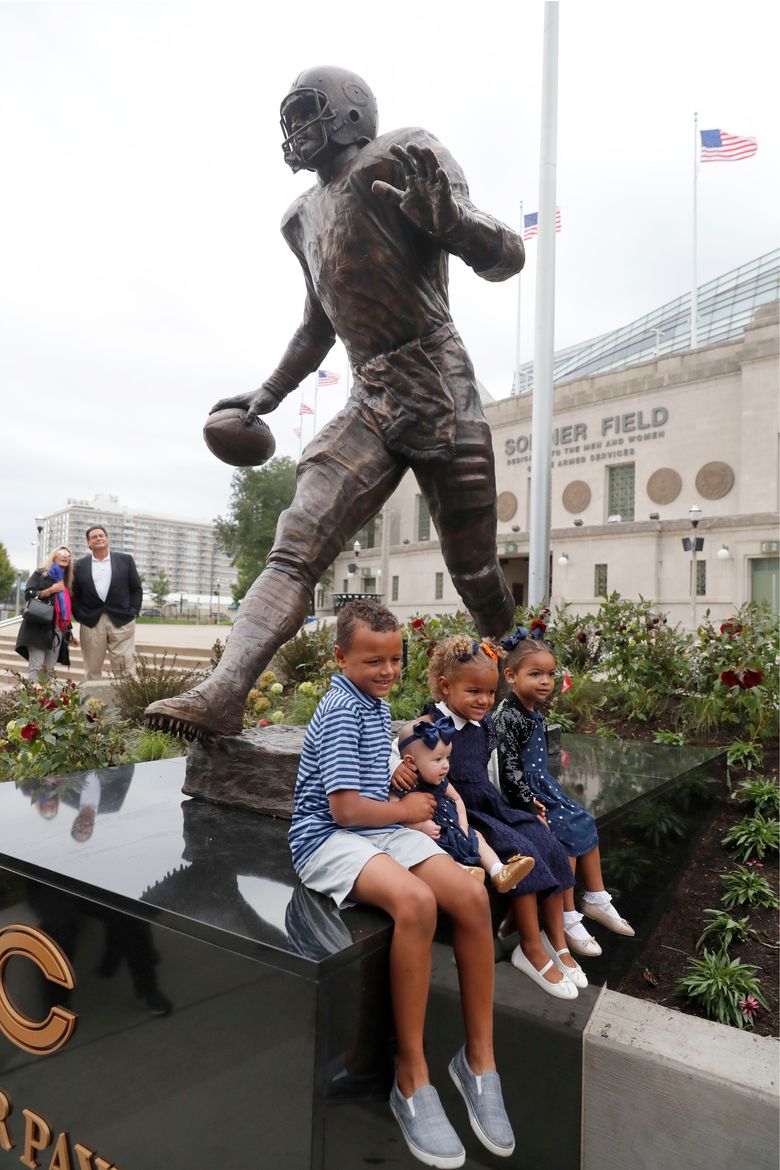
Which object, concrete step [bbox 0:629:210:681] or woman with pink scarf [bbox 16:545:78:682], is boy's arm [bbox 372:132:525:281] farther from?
concrete step [bbox 0:629:210:681]

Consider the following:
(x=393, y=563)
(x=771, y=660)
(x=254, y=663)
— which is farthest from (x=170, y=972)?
(x=393, y=563)


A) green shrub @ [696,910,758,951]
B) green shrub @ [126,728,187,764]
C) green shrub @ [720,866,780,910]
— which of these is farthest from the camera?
green shrub @ [126,728,187,764]

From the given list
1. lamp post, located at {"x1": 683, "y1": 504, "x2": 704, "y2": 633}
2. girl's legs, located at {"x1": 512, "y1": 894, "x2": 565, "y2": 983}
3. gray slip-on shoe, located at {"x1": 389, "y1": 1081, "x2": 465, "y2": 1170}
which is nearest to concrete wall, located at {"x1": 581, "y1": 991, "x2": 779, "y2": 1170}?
girl's legs, located at {"x1": 512, "y1": 894, "x2": 565, "y2": 983}

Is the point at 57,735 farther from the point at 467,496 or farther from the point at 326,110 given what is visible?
the point at 326,110

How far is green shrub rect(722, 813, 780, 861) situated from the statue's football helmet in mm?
3825

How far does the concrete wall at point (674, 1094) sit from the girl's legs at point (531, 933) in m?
0.39

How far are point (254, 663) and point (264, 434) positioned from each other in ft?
4.12

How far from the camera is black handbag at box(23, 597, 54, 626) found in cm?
739

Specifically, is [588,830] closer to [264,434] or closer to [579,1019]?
[579,1019]

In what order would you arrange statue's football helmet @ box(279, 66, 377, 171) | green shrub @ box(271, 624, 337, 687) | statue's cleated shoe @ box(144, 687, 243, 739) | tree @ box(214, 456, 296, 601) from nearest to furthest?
statue's cleated shoe @ box(144, 687, 243, 739) < statue's football helmet @ box(279, 66, 377, 171) < green shrub @ box(271, 624, 337, 687) < tree @ box(214, 456, 296, 601)

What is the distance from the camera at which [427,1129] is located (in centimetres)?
171

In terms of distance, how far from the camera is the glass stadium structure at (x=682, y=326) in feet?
132

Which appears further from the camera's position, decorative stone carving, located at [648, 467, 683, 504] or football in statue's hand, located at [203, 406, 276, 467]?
decorative stone carving, located at [648, 467, 683, 504]

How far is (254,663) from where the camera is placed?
2.81m
